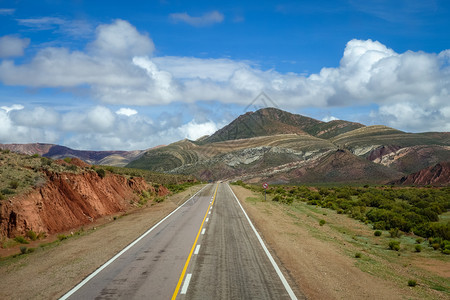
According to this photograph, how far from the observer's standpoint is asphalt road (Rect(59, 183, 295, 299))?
30.0 feet

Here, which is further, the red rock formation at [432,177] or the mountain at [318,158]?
the mountain at [318,158]

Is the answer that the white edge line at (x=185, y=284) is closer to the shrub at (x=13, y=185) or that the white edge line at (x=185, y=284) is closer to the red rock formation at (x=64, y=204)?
the red rock formation at (x=64, y=204)

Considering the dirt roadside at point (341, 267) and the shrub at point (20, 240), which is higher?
the shrub at point (20, 240)

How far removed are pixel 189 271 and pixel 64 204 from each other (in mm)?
16765

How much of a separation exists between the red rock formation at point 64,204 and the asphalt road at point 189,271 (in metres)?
7.70

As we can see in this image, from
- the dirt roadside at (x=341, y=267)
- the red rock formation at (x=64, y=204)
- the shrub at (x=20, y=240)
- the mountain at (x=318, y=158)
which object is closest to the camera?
the dirt roadside at (x=341, y=267)

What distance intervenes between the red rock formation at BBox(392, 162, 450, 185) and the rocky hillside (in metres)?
74.0

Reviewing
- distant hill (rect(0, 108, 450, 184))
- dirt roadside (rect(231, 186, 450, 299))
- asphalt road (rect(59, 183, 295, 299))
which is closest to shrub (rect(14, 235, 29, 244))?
asphalt road (rect(59, 183, 295, 299))

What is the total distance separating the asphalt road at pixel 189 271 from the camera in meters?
9.14

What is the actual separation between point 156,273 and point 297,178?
106428 millimetres

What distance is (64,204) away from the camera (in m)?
24.2

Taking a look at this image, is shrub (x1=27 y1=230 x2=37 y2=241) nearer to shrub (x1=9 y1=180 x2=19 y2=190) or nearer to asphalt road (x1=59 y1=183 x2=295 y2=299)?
shrub (x1=9 y1=180 x2=19 y2=190)

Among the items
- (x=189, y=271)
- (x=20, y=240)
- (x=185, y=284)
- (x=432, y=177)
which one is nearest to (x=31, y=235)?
(x=20, y=240)

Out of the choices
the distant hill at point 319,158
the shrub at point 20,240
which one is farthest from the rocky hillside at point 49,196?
the distant hill at point 319,158
